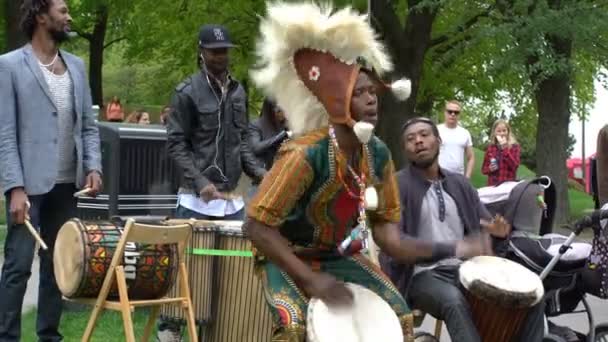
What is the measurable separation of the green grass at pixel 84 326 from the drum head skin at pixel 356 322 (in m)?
3.32

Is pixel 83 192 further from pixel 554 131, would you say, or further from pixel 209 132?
pixel 554 131

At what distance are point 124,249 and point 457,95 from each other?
26.5 metres

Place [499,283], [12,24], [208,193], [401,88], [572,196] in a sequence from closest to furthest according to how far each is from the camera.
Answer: [401,88] → [499,283] → [208,193] → [12,24] → [572,196]

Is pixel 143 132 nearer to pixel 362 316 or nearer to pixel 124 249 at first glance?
pixel 124 249

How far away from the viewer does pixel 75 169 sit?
6.85 metres

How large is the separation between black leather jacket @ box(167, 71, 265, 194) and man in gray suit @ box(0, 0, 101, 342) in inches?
30.8

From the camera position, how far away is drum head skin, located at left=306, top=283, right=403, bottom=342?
4.84 m

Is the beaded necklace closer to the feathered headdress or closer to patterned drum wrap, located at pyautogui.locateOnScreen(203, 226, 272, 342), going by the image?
the feathered headdress

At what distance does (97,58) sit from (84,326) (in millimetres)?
24641

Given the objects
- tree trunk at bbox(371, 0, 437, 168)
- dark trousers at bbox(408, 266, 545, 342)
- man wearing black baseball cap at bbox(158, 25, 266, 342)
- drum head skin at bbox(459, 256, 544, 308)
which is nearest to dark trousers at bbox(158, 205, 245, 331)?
man wearing black baseball cap at bbox(158, 25, 266, 342)

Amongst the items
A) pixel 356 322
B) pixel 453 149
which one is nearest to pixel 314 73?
pixel 356 322

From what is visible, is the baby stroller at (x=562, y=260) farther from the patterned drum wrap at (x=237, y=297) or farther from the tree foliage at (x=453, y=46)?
the tree foliage at (x=453, y=46)

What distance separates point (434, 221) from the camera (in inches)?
277

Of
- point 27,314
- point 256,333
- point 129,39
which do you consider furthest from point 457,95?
point 256,333
